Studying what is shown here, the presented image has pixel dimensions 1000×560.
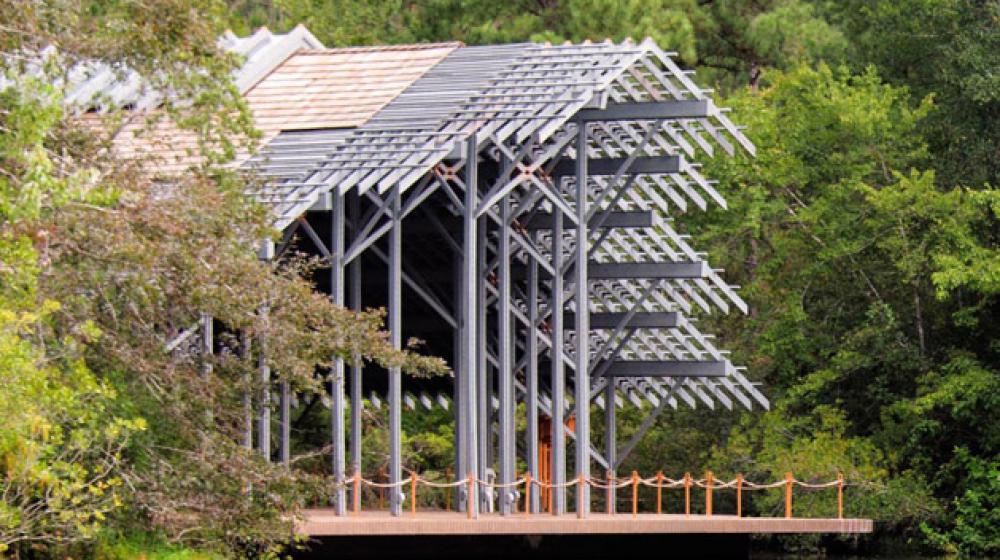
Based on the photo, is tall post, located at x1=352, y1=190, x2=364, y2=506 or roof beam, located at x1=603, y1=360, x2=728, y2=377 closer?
tall post, located at x1=352, y1=190, x2=364, y2=506

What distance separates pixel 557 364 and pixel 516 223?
295 cm

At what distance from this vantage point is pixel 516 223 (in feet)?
115

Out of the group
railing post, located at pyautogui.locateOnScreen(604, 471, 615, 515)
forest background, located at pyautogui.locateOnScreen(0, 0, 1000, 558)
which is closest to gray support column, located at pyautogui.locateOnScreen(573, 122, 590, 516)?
railing post, located at pyautogui.locateOnScreen(604, 471, 615, 515)

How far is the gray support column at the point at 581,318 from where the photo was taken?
108ft

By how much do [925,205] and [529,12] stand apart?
17.3m

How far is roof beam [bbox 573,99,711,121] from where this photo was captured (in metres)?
32.7

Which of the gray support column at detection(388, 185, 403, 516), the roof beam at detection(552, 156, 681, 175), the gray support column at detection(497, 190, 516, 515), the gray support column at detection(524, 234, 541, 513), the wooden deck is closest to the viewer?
the wooden deck

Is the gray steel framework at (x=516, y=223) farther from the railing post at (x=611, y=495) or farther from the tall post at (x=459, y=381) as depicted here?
the railing post at (x=611, y=495)

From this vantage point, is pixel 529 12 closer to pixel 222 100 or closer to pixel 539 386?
pixel 539 386

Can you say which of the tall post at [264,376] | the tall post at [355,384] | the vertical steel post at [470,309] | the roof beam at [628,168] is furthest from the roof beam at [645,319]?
the tall post at [264,376]

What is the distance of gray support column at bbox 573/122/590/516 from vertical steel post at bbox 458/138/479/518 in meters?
1.75

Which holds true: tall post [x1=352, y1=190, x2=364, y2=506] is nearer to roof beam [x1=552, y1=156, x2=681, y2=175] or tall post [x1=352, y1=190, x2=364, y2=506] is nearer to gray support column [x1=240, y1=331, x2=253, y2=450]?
gray support column [x1=240, y1=331, x2=253, y2=450]

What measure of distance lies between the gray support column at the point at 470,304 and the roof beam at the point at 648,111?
240 cm

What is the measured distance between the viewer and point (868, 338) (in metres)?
42.6
